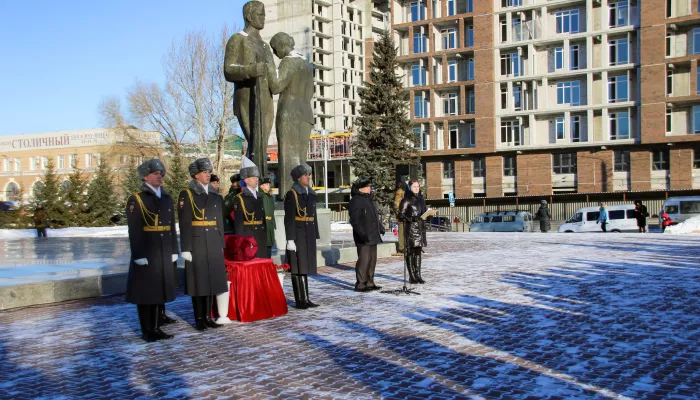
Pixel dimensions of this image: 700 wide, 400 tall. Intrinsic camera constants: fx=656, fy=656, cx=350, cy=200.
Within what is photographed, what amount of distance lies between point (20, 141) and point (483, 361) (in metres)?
92.9

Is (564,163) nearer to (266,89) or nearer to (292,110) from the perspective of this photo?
(292,110)

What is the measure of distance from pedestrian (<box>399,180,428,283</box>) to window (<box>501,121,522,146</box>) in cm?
4765

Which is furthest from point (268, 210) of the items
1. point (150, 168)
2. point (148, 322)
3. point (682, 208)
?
point (682, 208)

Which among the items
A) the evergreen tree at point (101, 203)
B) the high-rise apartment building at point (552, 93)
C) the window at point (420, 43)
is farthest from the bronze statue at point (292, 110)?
the window at point (420, 43)

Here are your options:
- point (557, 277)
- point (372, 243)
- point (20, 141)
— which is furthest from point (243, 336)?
point (20, 141)

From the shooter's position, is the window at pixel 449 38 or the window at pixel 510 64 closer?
the window at pixel 510 64

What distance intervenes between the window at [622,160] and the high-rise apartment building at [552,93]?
0.09m

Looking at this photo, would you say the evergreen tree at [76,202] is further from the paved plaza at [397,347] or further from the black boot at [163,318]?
the black boot at [163,318]

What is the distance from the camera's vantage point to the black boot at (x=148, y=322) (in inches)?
284

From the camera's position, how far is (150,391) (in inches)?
208

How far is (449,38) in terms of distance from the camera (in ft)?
199

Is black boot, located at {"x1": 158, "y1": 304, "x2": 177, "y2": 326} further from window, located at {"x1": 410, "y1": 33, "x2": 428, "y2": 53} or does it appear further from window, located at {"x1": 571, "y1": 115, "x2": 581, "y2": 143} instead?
window, located at {"x1": 410, "y1": 33, "x2": 428, "y2": 53}

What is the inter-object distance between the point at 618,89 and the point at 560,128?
5499 mm

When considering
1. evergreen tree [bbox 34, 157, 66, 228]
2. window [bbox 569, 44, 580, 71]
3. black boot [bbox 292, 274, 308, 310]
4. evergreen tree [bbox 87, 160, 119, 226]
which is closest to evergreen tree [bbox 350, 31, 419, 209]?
window [bbox 569, 44, 580, 71]
